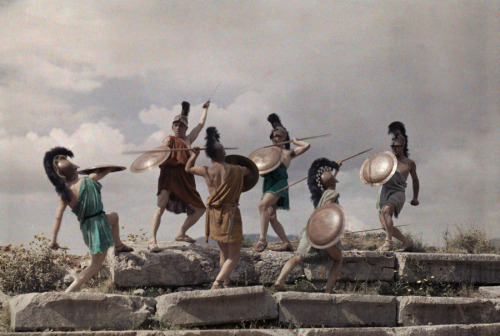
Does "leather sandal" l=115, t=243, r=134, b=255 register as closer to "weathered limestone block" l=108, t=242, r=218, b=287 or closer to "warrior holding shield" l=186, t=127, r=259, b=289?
"weathered limestone block" l=108, t=242, r=218, b=287

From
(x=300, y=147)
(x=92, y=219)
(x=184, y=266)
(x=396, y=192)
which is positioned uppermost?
(x=300, y=147)

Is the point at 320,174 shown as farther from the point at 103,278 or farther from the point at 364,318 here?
the point at 103,278

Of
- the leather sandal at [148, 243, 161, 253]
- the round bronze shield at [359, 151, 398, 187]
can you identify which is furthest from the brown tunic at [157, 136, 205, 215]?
the round bronze shield at [359, 151, 398, 187]

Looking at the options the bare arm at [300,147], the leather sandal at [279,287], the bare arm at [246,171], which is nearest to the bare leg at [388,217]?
the bare arm at [300,147]

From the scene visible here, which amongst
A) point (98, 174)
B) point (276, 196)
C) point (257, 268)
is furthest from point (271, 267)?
point (98, 174)

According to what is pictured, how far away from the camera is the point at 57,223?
759 centimetres

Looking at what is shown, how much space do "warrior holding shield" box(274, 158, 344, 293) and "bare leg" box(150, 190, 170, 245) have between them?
2.15 m

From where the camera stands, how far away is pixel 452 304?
8.63 m

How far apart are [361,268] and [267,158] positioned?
97.5 inches

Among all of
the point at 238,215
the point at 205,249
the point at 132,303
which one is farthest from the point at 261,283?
the point at 132,303

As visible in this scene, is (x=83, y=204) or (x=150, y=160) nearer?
(x=83, y=204)

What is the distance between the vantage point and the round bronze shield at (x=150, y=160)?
871 centimetres

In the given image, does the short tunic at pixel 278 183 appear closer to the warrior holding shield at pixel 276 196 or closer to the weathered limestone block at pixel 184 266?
the warrior holding shield at pixel 276 196

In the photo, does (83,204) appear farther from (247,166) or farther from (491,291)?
(491,291)
